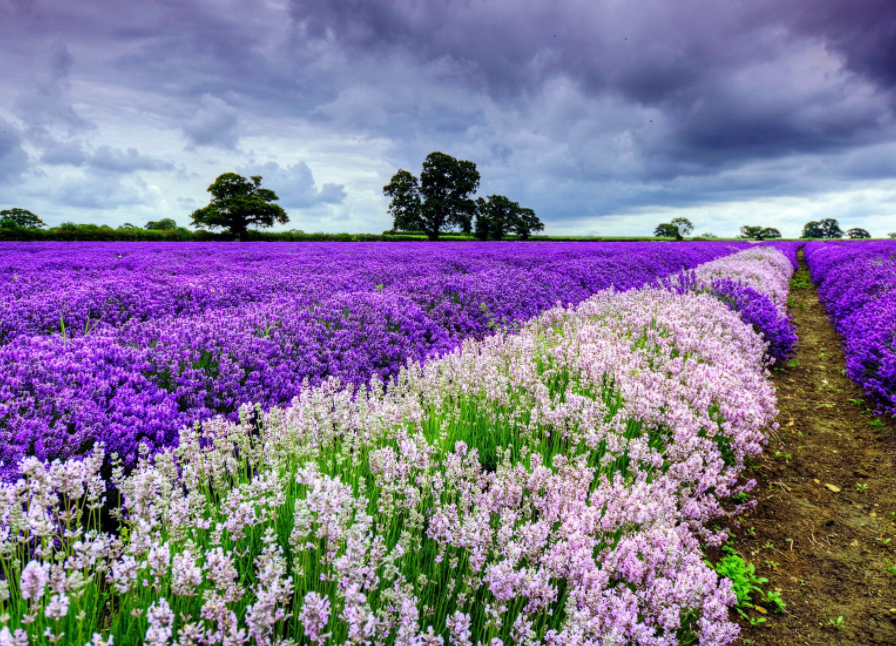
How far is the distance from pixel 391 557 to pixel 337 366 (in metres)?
2.96

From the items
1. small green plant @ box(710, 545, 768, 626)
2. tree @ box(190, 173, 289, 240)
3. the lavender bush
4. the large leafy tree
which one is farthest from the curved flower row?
the large leafy tree

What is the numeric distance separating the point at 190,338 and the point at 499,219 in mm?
47073

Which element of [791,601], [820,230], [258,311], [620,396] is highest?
[820,230]

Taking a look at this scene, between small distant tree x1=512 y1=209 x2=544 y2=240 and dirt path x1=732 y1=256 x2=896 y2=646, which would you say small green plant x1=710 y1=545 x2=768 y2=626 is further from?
small distant tree x1=512 y1=209 x2=544 y2=240

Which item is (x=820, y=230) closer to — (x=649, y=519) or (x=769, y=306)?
(x=769, y=306)

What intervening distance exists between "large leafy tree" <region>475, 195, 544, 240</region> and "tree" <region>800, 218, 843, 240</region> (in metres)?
73.7

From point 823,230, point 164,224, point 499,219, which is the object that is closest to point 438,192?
point 499,219

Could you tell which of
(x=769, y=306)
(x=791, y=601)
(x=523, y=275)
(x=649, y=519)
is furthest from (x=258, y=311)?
(x=769, y=306)

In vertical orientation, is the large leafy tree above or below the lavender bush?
above

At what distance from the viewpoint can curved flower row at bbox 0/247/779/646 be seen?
57.3 inches

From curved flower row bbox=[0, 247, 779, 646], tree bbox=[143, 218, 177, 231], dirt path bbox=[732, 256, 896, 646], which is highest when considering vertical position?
tree bbox=[143, 218, 177, 231]

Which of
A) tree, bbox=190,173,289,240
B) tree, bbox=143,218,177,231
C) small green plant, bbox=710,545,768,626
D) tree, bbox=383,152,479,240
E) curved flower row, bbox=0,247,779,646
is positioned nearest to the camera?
curved flower row, bbox=0,247,779,646

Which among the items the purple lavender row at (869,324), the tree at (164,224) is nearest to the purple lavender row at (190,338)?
the purple lavender row at (869,324)

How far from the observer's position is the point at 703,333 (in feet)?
18.3
